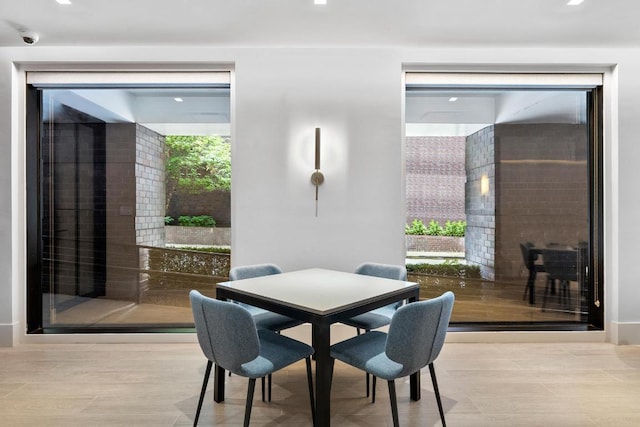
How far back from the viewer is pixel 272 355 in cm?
178

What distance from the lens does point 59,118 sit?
3.18 meters

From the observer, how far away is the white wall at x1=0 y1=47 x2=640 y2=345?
3.02m

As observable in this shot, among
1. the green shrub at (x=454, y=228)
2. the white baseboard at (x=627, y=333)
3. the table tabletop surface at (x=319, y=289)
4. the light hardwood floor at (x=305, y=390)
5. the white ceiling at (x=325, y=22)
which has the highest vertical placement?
the white ceiling at (x=325, y=22)

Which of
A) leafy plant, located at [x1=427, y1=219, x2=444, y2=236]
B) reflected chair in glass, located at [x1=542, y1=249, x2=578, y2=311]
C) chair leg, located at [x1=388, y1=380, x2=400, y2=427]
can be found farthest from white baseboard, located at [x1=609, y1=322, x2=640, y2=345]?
chair leg, located at [x1=388, y1=380, x2=400, y2=427]

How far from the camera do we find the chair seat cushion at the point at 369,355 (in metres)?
1.66

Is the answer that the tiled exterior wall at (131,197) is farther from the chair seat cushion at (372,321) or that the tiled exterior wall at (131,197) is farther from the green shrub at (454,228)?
→ the green shrub at (454,228)

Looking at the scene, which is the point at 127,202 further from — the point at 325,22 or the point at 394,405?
the point at 394,405

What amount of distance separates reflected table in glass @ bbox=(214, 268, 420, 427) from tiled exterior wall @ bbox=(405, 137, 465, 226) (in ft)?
3.92

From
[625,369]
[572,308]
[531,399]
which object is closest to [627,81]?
[572,308]

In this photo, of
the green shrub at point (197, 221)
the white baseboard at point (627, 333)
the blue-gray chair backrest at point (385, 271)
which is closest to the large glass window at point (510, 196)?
the white baseboard at point (627, 333)

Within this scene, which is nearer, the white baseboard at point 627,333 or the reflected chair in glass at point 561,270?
the white baseboard at point 627,333

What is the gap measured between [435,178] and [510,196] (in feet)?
2.38

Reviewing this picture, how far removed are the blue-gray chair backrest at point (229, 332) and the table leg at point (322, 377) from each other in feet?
0.96

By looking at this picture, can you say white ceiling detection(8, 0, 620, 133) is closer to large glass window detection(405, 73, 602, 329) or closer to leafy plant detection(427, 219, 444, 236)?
large glass window detection(405, 73, 602, 329)
